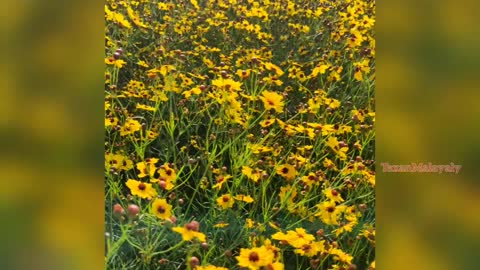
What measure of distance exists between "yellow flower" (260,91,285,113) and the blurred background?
0.25 m

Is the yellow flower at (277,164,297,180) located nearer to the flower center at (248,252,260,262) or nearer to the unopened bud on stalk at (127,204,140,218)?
the flower center at (248,252,260,262)

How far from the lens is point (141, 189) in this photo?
1209 mm

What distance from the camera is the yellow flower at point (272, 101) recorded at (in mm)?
1287

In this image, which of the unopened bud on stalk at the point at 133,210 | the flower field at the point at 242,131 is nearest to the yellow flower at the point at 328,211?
the flower field at the point at 242,131

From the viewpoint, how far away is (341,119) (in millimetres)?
1317
